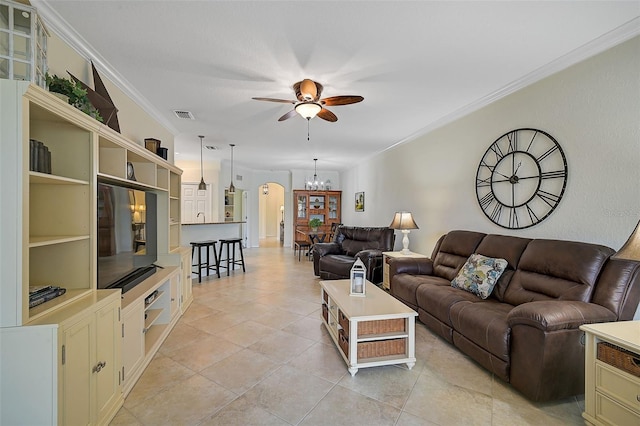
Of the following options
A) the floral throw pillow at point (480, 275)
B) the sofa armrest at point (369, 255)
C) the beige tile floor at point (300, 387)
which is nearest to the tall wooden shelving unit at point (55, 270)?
the beige tile floor at point (300, 387)

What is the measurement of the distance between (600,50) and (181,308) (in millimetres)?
4885

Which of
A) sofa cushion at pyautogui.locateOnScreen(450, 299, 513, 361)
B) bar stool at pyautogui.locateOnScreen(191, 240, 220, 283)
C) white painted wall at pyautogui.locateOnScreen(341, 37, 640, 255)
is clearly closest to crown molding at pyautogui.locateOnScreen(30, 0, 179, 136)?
bar stool at pyautogui.locateOnScreen(191, 240, 220, 283)

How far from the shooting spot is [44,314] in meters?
1.40

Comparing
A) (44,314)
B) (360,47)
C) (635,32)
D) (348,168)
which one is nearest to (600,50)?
(635,32)

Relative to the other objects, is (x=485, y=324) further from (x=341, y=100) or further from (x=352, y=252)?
(x=352, y=252)

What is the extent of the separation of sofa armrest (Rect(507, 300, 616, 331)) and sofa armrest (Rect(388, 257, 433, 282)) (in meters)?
1.75

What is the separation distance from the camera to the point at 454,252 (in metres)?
3.56

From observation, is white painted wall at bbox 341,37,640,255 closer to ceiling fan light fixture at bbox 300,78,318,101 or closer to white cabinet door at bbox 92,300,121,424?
ceiling fan light fixture at bbox 300,78,318,101

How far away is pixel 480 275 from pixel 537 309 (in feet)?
3.21

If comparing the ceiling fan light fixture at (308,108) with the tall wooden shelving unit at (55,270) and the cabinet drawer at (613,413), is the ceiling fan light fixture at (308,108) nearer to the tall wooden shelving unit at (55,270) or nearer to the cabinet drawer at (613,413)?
the tall wooden shelving unit at (55,270)

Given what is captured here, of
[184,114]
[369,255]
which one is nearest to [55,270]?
[184,114]

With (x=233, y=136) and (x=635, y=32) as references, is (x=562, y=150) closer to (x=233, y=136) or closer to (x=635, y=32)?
(x=635, y=32)

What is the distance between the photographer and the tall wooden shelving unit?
124 centimetres

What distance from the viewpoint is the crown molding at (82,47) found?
6.26ft
